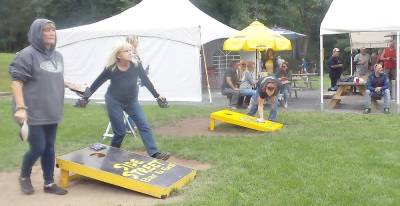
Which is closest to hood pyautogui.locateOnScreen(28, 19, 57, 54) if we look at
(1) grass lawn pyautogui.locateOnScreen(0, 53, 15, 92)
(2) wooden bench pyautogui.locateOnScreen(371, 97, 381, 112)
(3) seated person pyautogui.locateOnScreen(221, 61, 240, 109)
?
(3) seated person pyautogui.locateOnScreen(221, 61, 240, 109)

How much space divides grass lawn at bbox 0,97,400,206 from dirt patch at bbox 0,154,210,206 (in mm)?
511

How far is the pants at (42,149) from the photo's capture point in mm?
5621

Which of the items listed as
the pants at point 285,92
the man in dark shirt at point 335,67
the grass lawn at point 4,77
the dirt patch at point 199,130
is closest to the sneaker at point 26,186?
the dirt patch at point 199,130

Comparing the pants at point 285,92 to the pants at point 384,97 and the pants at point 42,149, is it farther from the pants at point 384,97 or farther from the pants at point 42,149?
the pants at point 42,149

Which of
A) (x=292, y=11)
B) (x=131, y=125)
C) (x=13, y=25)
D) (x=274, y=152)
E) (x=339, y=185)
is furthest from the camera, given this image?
(x=13, y=25)

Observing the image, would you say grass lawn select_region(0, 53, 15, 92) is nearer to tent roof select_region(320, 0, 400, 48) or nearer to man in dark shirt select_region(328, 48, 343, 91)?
man in dark shirt select_region(328, 48, 343, 91)

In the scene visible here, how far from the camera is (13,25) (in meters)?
47.7

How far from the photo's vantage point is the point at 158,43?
55.2 ft

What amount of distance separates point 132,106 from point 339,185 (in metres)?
2.73

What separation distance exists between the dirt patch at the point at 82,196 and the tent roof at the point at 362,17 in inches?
335

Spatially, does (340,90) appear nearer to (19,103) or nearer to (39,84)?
(39,84)

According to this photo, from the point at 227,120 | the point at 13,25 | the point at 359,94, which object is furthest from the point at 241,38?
the point at 13,25

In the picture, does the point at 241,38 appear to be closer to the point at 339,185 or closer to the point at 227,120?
the point at 227,120

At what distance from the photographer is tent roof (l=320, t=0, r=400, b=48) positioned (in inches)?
504
